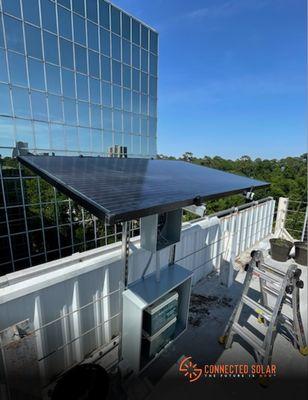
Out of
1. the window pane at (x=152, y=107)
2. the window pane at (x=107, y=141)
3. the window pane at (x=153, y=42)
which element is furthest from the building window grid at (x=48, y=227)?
the window pane at (x=153, y=42)

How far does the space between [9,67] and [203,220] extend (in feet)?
19.8

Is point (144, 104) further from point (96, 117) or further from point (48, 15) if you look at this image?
point (48, 15)

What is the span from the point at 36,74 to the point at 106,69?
8.77 feet

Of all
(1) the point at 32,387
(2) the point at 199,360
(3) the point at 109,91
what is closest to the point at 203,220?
(2) the point at 199,360

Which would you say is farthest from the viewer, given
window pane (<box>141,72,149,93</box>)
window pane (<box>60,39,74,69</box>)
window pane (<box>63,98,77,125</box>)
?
window pane (<box>141,72,149,93</box>)

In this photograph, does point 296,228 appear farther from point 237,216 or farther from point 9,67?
point 9,67

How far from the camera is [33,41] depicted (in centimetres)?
611

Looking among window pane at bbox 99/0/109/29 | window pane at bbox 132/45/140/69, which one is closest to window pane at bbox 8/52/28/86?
window pane at bbox 99/0/109/29

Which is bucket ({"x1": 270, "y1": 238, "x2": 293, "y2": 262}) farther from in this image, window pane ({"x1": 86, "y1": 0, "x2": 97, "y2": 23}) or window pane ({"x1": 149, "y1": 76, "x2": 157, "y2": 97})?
window pane ({"x1": 86, "y1": 0, "x2": 97, "y2": 23})

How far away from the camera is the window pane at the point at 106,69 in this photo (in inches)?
314

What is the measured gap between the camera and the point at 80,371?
197cm

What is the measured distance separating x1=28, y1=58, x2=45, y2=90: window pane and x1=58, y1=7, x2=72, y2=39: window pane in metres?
1.33

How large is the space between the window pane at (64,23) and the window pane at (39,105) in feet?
6.65

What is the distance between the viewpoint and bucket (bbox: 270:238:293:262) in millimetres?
4812
